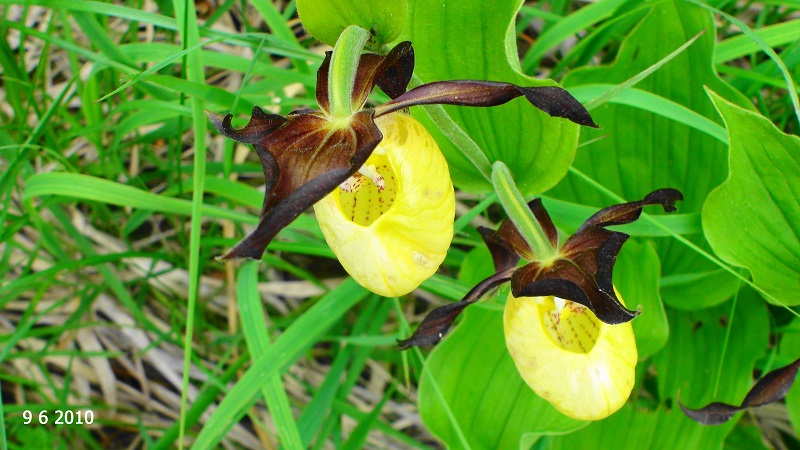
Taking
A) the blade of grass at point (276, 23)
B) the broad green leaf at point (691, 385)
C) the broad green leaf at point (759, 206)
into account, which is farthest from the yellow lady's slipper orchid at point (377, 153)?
the broad green leaf at point (691, 385)

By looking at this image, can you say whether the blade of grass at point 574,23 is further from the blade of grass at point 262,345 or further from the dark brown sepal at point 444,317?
the blade of grass at point 262,345

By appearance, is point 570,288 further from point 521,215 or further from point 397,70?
point 397,70

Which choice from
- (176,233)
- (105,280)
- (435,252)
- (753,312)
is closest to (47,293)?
(105,280)

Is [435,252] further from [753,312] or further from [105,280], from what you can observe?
[105,280]

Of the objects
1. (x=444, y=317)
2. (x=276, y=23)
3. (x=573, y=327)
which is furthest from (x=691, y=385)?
(x=276, y=23)

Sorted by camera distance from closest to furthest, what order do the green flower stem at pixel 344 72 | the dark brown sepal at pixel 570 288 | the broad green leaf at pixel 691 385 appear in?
1. the green flower stem at pixel 344 72
2. the dark brown sepal at pixel 570 288
3. the broad green leaf at pixel 691 385

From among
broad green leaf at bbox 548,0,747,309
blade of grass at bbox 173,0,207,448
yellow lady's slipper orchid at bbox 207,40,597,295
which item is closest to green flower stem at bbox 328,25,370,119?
yellow lady's slipper orchid at bbox 207,40,597,295

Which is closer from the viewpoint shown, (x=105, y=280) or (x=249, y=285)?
(x=249, y=285)
